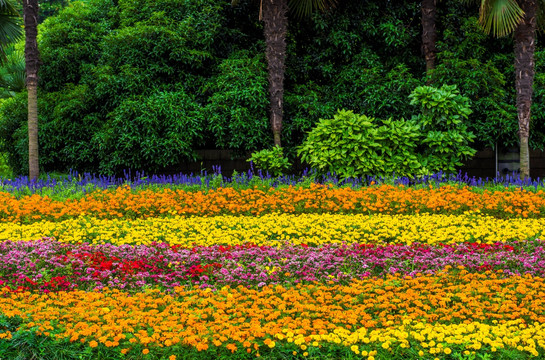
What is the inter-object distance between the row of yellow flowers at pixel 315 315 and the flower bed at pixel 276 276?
0.02 meters

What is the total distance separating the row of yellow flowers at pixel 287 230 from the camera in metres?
7.35

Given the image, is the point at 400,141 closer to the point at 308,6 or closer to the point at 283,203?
the point at 283,203

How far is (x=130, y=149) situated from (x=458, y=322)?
10.2m

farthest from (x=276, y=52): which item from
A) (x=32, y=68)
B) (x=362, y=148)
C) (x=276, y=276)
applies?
(x=276, y=276)

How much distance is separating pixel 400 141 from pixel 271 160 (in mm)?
2892

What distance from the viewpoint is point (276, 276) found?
5.68 m

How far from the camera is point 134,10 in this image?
1520 centimetres

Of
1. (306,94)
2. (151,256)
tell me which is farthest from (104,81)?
(151,256)

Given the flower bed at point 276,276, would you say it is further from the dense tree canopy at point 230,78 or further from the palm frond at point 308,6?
the palm frond at point 308,6

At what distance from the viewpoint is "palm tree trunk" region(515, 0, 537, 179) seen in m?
12.5

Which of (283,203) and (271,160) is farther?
(271,160)

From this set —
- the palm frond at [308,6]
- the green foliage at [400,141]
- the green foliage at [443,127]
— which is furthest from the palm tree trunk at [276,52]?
the green foliage at [443,127]

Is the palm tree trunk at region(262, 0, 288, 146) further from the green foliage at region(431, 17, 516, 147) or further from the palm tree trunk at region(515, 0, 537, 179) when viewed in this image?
the palm tree trunk at region(515, 0, 537, 179)

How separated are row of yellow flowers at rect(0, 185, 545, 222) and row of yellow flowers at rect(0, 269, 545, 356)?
3.85 m
